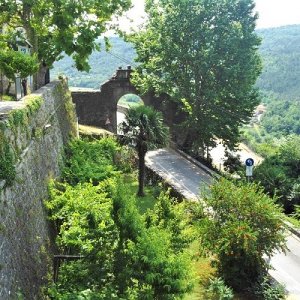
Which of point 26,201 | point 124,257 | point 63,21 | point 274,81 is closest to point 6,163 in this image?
point 26,201

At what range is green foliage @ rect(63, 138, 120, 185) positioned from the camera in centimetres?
1610

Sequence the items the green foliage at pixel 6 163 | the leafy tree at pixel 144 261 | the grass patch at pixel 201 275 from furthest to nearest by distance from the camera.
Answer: the grass patch at pixel 201 275, the leafy tree at pixel 144 261, the green foliage at pixel 6 163

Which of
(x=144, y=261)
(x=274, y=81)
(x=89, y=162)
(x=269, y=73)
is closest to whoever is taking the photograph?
(x=144, y=261)

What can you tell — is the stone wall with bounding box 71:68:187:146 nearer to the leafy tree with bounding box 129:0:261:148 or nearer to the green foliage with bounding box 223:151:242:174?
the leafy tree with bounding box 129:0:261:148

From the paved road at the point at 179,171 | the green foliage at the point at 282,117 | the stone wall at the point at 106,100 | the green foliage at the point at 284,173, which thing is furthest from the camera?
the green foliage at the point at 282,117

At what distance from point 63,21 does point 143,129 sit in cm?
621

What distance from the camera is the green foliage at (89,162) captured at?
52.8ft

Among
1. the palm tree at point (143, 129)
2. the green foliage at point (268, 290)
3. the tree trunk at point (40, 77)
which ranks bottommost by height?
the green foliage at point (268, 290)

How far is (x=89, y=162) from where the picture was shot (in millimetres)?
17812

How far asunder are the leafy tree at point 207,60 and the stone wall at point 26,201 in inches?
563

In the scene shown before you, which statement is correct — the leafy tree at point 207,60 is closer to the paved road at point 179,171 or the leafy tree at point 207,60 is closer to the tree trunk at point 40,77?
the paved road at point 179,171

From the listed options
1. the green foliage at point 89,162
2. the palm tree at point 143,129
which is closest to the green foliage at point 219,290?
the green foliage at point 89,162

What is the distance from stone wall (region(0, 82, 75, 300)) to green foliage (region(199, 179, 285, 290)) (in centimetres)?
502

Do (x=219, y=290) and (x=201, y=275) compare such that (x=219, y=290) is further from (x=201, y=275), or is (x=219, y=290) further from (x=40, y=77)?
(x=40, y=77)
